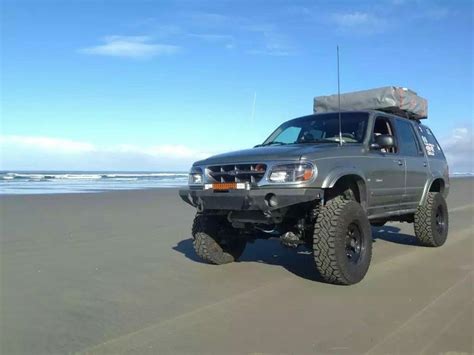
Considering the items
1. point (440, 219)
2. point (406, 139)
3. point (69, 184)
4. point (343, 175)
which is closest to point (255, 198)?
point (343, 175)

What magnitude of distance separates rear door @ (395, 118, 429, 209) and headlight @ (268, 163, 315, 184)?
8.28 ft

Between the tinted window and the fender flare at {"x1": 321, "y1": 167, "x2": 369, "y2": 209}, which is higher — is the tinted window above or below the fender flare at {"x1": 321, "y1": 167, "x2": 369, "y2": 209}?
above

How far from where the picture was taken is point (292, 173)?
536 centimetres

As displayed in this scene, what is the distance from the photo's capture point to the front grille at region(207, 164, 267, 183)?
18.2 feet

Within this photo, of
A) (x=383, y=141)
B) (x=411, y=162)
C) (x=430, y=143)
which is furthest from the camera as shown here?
(x=430, y=143)

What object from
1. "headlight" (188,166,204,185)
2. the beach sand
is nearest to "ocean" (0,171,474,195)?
the beach sand

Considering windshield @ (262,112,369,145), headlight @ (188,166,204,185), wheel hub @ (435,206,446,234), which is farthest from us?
wheel hub @ (435,206,446,234)

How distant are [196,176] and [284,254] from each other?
1998mm

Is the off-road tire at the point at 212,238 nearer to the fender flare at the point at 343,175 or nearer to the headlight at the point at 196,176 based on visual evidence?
the headlight at the point at 196,176

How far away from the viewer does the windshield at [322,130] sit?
6.71 m

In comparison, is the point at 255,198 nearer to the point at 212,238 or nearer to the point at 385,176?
the point at 212,238

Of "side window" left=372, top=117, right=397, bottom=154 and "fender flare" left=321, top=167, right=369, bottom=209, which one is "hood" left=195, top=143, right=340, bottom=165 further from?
Result: "side window" left=372, top=117, right=397, bottom=154

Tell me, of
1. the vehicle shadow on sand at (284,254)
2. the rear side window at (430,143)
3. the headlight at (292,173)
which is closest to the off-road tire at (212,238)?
the vehicle shadow on sand at (284,254)

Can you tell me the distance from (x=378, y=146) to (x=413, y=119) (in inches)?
109
